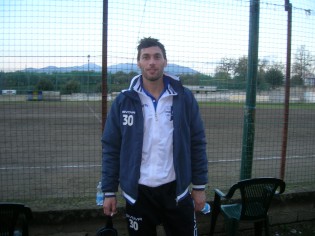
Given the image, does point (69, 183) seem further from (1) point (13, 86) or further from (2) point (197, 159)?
(2) point (197, 159)

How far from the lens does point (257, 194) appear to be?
3553mm

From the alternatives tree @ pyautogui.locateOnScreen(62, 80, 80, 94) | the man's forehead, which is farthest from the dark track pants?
tree @ pyautogui.locateOnScreen(62, 80, 80, 94)

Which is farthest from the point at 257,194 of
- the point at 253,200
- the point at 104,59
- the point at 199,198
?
the point at 104,59

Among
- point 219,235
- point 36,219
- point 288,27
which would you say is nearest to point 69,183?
point 36,219

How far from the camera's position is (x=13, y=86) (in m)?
4.08

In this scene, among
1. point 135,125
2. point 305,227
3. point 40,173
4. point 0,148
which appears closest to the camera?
point 135,125

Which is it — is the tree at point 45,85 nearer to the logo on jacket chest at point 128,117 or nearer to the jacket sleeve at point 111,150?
the jacket sleeve at point 111,150

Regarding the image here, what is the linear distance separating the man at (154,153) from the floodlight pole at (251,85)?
173 cm

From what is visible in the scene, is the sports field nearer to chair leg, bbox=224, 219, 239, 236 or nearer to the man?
chair leg, bbox=224, 219, 239, 236

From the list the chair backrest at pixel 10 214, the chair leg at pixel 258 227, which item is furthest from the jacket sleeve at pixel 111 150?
the chair leg at pixel 258 227

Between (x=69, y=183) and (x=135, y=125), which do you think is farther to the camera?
(x=69, y=183)

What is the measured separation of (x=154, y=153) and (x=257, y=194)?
1478 millimetres

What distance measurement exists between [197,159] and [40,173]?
5.32m

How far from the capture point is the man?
2713 mm
